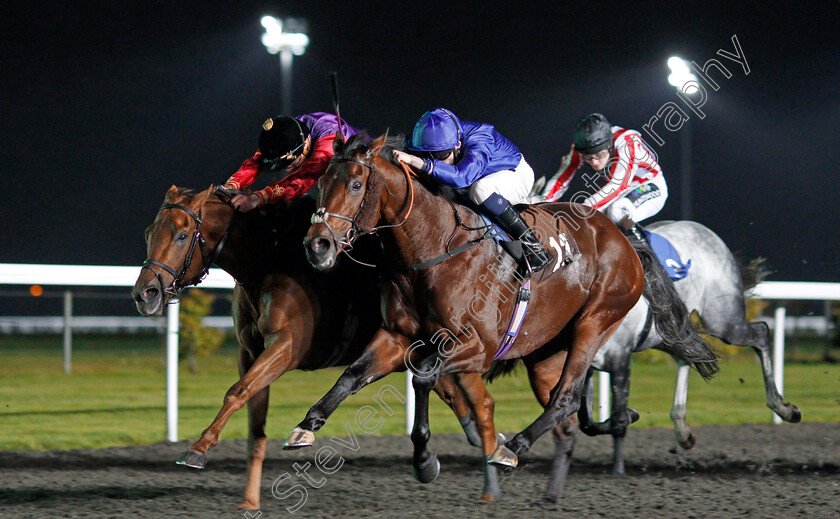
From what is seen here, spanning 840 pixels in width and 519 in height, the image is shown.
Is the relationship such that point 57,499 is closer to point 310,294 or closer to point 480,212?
point 310,294

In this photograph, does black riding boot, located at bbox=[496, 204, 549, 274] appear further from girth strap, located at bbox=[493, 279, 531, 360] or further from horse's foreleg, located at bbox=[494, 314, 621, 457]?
horse's foreleg, located at bbox=[494, 314, 621, 457]

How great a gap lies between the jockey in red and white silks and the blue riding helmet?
5.17 ft

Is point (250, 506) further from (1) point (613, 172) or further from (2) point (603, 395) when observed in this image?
(2) point (603, 395)

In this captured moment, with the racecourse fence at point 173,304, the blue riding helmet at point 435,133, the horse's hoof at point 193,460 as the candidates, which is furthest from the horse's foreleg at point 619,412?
the horse's hoof at point 193,460

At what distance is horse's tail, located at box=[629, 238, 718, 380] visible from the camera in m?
4.85

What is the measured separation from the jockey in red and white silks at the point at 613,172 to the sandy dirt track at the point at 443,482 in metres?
1.69

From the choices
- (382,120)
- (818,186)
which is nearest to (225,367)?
(382,120)

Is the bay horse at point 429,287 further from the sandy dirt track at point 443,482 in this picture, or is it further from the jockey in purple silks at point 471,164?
the sandy dirt track at point 443,482

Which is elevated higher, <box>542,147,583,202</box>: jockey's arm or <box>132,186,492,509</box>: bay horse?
<box>542,147,583,202</box>: jockey's arm

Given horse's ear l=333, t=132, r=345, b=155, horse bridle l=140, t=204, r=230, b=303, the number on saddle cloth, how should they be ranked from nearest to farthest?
horse's ear l=333, t=132, r=345, b=155, horse bridle l=140, t=204, r=230, b=303, the number on saddle cloth

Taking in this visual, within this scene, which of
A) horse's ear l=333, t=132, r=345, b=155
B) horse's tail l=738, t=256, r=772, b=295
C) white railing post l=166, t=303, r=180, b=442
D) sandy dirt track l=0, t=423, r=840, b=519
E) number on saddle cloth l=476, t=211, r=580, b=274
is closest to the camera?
horse's ear l=333, t=132, r=345, b=155

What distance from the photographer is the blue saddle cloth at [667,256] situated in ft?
17.1

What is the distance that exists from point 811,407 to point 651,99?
19307mm

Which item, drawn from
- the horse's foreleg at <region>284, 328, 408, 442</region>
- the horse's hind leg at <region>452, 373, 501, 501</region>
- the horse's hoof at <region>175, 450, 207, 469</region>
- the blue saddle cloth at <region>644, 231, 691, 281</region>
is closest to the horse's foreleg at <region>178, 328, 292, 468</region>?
the horse's hoof at <region>175, 450, 207, 469</region>
